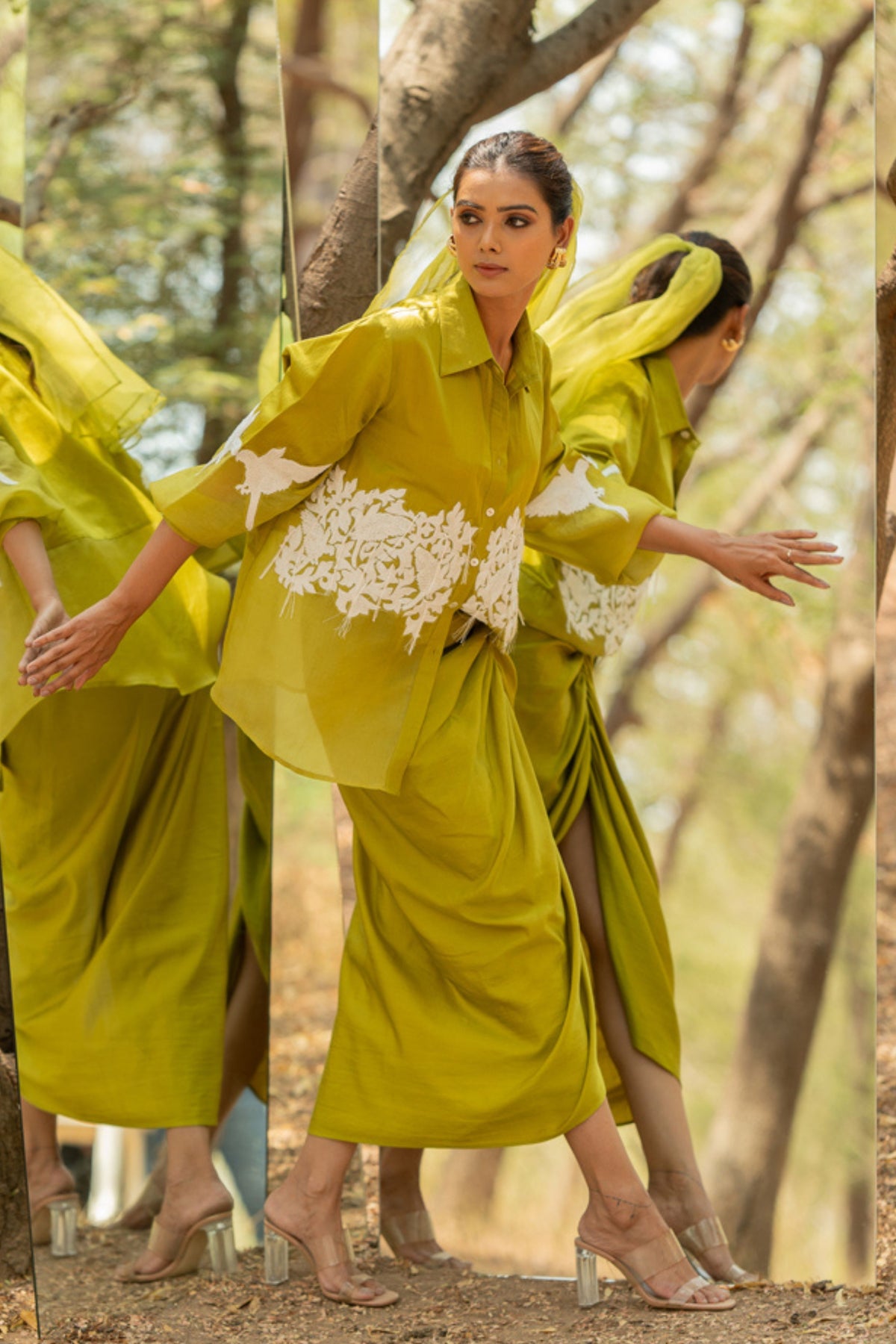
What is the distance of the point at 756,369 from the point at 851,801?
3.87 meters

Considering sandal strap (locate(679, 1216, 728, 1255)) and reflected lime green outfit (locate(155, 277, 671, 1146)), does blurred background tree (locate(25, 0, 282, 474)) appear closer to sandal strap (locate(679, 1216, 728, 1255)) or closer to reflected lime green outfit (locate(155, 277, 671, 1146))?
reflected lime green outfit (locate(155, 277, 671, 1146))

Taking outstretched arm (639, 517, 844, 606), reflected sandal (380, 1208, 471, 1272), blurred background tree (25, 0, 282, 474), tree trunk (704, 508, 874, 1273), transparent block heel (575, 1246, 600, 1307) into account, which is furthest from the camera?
tree trunk (704, 508, 874, 1273)

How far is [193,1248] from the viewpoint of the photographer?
8.34 ft

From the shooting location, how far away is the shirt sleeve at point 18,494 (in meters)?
2.30

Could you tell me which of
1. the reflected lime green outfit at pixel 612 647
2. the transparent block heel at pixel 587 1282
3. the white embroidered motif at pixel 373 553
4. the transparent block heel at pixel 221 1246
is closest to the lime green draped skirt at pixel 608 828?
the reflected lime green outfit at pixel 612 647

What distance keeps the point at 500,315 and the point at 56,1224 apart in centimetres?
186

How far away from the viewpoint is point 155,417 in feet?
9.91

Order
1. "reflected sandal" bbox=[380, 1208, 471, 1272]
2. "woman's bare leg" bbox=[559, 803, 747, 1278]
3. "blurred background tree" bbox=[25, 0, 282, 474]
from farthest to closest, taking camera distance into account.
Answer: "blurred background tree" bbox=[25, 0, 282, 474] < "reflected sandal" bbox=[380, 1208, 471, 1272] < "woman's bare leg" bbox=[559, 803, 747, 1278]

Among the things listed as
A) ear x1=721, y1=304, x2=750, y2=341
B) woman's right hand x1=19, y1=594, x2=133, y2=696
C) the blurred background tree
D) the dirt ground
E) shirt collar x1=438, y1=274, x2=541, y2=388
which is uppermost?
the blurred background tree

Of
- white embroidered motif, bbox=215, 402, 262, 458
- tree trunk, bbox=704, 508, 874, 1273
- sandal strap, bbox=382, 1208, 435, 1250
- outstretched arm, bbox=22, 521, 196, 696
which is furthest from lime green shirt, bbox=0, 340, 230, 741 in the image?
tree trunk, bbox=704, 508, 874, 1273

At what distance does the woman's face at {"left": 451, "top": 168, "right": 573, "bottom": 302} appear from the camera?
6.97ft

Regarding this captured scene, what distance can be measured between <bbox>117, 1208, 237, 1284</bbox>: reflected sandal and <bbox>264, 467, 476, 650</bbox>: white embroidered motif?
3.66 feet

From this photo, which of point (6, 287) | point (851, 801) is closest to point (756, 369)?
point (851, 801)

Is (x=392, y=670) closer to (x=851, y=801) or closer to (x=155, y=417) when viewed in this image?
(x=155, y=417)
